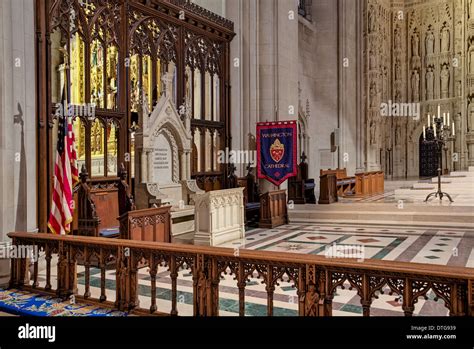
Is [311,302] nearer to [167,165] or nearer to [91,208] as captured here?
[91,208]

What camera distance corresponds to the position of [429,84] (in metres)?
23.2

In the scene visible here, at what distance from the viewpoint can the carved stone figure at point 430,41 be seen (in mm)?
23109

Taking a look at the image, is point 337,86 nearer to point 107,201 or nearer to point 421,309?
point 107,201

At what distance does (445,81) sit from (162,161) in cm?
1799

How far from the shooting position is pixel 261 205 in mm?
10117

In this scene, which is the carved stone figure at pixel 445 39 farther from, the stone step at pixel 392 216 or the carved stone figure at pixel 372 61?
the stone step at pixel 392 216

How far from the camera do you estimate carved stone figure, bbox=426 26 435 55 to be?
23109 mm

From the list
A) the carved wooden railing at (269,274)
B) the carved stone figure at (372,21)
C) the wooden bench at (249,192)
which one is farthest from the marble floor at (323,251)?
the carved stone figure at (372,21)

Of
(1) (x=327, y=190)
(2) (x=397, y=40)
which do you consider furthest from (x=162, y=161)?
(2) (x=397, y=40)

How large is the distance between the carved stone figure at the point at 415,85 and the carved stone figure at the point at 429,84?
0.46m

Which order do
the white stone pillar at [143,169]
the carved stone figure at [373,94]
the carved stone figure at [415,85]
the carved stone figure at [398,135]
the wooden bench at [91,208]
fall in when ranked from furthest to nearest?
the carved stone figure at [398,135]
the carved stone figure at [415,85]
the carved stone figure at [373,94]
the white stone pillar at [143,169]
the wooden bench at [91,208]

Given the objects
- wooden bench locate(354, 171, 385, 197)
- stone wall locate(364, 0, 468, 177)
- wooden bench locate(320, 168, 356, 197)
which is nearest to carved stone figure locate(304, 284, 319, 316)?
wooden bench locate(320, 168, 356, 197)
